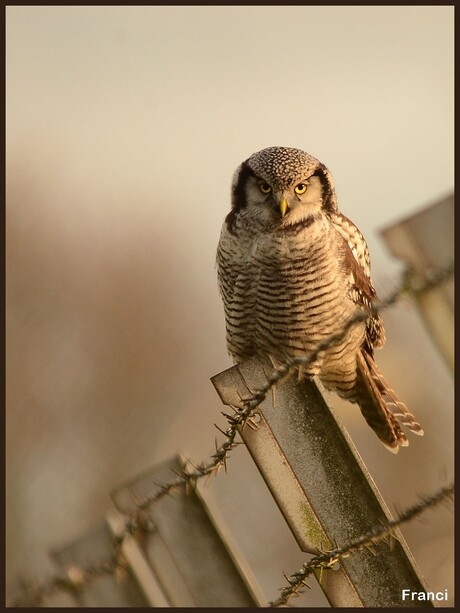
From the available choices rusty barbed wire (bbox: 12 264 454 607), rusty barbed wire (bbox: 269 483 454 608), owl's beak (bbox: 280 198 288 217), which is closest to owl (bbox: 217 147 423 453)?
owl's beak (bbox: 280 198 288 217)

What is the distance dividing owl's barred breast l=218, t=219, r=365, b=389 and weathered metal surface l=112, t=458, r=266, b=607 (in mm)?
1321

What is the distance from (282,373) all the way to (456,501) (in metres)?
0.51

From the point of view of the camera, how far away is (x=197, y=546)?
3389mm

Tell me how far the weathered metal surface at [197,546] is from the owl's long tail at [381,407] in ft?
5.39

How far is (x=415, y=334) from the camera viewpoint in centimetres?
1049

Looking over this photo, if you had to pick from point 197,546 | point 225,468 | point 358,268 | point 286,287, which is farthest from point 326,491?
point 358,268

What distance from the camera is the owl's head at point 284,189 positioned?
4695 mm

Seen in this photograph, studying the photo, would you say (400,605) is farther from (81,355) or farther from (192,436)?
(81,355)

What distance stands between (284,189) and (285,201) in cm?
7

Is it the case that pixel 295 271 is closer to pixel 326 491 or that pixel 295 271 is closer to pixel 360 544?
pixel 326 491

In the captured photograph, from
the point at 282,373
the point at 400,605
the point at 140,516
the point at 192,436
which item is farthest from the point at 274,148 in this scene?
the point at 192,436

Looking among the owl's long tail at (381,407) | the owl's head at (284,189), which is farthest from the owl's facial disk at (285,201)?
the owl's long tail at (381,407)

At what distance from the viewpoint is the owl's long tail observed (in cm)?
491

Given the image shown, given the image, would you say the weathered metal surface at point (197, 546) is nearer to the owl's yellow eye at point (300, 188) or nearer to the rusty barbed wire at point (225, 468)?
the rusty barbed wire at point (225, 468)
